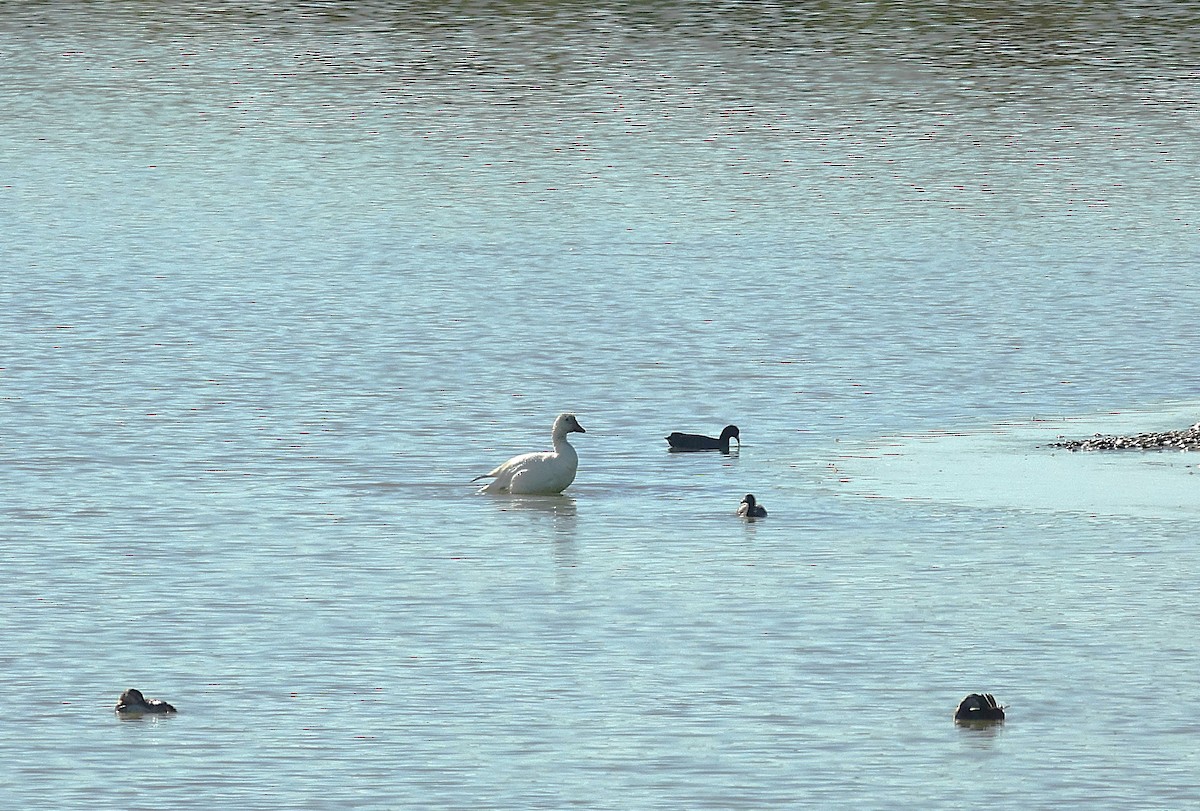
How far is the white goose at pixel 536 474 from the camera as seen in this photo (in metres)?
25.1

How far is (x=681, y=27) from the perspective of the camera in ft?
257

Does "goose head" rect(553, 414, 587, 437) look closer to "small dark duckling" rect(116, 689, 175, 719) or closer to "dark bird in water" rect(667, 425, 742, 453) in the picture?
"dark bird in water" rect(667, 425, 742, 453)

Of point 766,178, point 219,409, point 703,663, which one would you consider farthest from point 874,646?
point 766,178

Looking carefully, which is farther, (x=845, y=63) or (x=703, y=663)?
(x=845, y=63)

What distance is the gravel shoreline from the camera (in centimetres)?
2656

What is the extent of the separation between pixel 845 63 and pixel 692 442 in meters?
47.3

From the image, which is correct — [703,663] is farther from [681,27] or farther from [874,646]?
[681,27]

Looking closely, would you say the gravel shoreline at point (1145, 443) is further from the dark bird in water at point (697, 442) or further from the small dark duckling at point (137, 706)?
the small dark duckling at point (137, 706)

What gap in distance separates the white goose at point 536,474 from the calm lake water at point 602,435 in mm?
183

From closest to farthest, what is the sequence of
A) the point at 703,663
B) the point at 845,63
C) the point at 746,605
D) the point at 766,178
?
the point at 703,663 → the point at 746,605 → the point at 766,178 → the point at 845,63

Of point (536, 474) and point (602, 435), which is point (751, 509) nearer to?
point (536, 474)

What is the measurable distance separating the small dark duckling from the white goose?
882cm

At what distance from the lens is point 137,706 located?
1638 cm

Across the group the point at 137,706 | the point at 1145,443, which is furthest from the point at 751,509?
the point at 137,706
